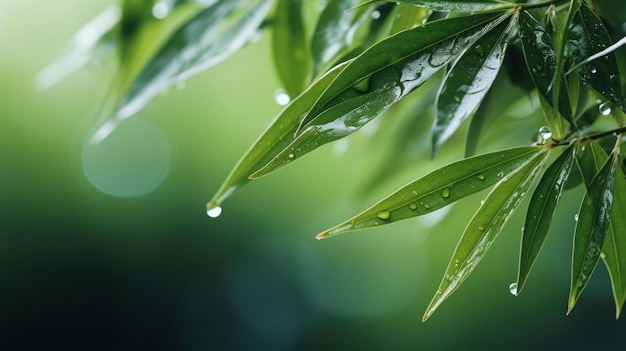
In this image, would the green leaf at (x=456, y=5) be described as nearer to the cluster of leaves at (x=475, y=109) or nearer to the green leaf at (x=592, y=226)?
the cluster of leaves at (x=475, y=109)

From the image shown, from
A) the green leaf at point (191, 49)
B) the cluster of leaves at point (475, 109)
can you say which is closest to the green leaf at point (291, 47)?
the green leaf at point (191, 49)

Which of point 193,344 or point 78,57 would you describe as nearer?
point 78,57

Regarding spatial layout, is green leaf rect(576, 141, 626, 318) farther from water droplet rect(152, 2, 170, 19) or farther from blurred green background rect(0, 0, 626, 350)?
blurred green background rect(0, 0, 626, 350)

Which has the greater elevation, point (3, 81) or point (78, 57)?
point (3, 81)

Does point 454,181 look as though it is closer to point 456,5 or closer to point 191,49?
point 456,5

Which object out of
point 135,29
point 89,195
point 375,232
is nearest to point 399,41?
point 135,29

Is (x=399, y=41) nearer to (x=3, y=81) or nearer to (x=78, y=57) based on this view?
(x=78, y=57)
